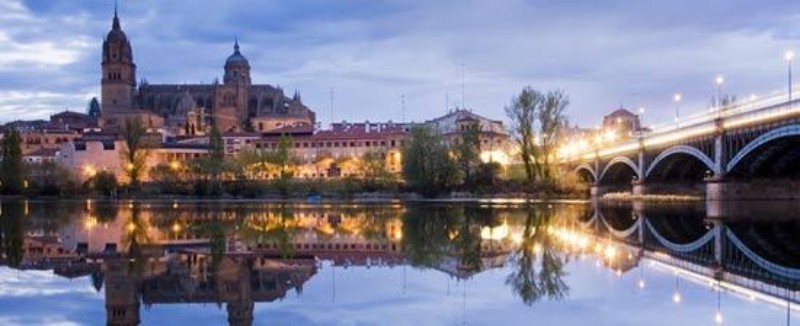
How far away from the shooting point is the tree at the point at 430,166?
305 ft

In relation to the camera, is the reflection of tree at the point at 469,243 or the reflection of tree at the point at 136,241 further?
the reflection of tree at the point at 136,241

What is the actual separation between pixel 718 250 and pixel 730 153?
32.4 meters

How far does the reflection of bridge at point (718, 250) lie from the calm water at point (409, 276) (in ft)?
0.20

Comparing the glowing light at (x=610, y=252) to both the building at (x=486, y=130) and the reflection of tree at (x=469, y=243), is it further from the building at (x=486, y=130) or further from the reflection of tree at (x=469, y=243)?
the building at (x=486, y=130)

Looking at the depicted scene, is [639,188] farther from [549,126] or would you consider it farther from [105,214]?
[105,214]

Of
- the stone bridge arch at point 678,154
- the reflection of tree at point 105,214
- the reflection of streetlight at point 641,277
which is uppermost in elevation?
the stone bridge arch at point 678,154

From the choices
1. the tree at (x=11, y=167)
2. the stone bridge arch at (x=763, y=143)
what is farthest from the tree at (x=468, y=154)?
the tree at (x=11, y=167)

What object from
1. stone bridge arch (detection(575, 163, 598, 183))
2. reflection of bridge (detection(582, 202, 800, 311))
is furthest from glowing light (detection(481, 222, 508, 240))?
stone bridge arch (detection(575, 163, 598, 183))

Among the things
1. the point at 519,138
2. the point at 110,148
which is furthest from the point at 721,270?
the point at 110,148

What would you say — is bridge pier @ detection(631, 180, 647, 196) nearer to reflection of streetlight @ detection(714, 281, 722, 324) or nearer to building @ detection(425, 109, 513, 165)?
building @ detection(425, 109, 513, 165)

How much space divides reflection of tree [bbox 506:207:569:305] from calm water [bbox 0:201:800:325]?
54 mm

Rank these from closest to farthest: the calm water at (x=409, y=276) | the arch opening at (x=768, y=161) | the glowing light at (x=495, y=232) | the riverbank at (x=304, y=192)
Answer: the calm water at (x=409, y=276)
the glowing light at (x=495, y=232)
the arch opening at (x=768, y=161)
the riverbank at (x=304, y=192)

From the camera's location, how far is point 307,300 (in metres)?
17.8

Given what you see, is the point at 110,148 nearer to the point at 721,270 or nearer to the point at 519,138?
the point at 519,138
